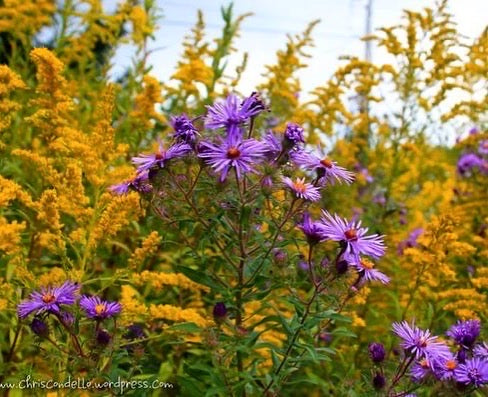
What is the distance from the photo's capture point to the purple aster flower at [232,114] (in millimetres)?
1559

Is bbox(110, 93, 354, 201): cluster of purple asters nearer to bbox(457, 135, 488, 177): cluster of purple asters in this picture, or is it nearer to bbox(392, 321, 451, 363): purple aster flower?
bbox(392, 321, 451, 363): purple aster flower

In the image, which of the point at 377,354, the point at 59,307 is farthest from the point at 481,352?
the point at 59,307

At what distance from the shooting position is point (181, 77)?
10.7 feet

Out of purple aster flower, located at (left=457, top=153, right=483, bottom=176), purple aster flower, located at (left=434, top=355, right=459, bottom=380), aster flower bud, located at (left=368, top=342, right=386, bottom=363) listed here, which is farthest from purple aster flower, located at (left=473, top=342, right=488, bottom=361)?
purple aster flower, located at (left=457, top=153, right=483, bottom=176)

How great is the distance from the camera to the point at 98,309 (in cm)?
161

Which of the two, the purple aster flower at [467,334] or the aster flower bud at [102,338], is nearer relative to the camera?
the aster flower bud at [102,338]

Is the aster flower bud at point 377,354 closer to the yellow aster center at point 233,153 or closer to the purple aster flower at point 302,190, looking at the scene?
the purple aster flower at point 302,190

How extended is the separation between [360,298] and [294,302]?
1.96 ft

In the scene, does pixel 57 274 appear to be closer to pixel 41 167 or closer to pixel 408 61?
pixel 41 167

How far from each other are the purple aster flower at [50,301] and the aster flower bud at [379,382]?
2.26 ft

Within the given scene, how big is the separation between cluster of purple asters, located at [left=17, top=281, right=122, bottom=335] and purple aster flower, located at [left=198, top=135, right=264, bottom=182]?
15.6 inches

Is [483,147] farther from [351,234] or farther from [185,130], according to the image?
[185,130]

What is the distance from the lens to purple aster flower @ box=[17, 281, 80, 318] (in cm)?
157

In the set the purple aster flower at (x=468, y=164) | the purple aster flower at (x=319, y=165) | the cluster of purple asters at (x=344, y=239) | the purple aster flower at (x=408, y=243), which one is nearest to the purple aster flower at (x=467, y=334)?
the cluster of purple asters at (x=344, y=239)
